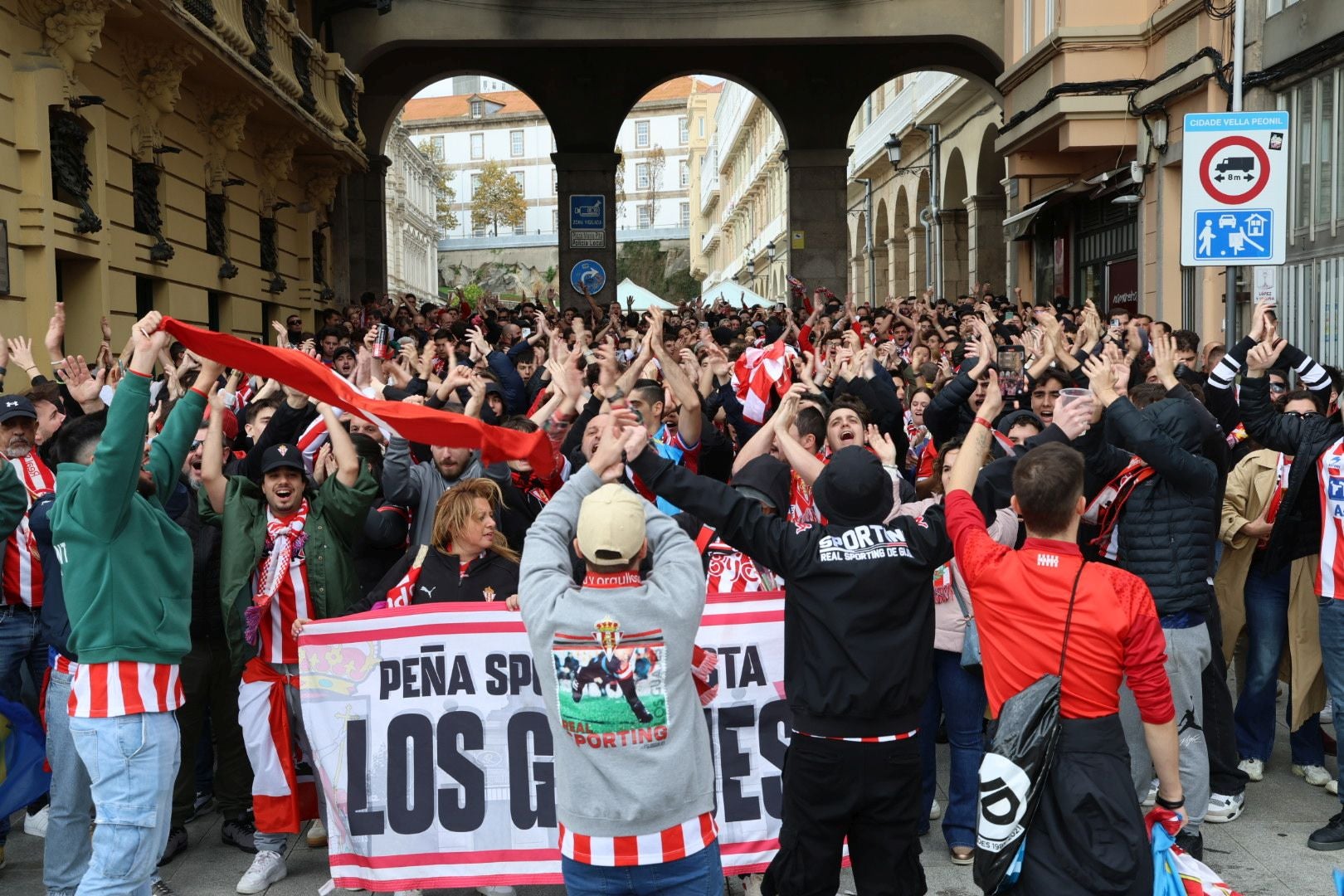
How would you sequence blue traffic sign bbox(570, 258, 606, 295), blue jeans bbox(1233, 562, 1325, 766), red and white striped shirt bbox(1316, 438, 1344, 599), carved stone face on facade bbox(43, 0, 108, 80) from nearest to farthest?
red and white striped shirt bbox(1316, 438, 1344, 599), blue jeans bbox(1233, 562, 1325, 766), carved stone face on facade bbox(43, 0, 108, 80), blue traffic sign bbox(570, 258, 606, 295)

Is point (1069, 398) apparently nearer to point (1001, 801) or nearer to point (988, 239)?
point (1001, 801)

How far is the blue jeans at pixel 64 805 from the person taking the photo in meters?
5.21

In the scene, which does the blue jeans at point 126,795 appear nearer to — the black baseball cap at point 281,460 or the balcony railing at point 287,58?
the black baseball cap at point 281,460

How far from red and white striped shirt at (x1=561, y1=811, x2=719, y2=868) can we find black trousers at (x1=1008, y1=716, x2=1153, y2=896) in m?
1.04

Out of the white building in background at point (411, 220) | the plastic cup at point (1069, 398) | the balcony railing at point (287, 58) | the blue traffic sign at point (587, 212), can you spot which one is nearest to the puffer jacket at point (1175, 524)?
the plastic cup at point (1069, 398)

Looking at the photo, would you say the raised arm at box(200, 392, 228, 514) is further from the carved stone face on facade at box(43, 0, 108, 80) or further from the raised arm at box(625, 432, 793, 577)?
the carved stone face on facade at box(43, 0, 108, 80)

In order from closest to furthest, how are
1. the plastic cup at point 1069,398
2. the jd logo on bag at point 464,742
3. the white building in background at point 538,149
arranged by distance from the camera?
the plastic cup at point 1069,398 < the jd logo on bag at point 464,742 < the white building in background at point 538,149

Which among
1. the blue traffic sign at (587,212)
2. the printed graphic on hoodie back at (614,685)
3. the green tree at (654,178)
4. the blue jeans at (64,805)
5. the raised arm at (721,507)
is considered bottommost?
the blue jeans at (64,805)

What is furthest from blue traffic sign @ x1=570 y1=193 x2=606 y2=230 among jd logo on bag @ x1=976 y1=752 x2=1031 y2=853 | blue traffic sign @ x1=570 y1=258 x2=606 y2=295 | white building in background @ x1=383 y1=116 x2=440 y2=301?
white building in background @ x1=383 y1=116 x2=440 y2=301

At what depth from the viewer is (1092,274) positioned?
916 inches

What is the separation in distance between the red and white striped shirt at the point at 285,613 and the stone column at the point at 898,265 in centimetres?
3791

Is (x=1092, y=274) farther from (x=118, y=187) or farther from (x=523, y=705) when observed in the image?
(x=523, y=705)

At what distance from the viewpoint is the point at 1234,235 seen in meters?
9.30

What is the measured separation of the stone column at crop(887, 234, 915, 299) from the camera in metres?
42.9
